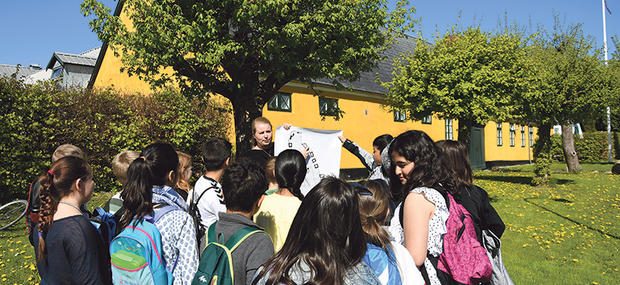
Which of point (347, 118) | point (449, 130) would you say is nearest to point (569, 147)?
point (449, 130)

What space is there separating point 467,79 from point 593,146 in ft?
97.4

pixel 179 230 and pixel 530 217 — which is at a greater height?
pixel 179 230

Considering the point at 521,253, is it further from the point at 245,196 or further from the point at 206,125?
the point at 206,125

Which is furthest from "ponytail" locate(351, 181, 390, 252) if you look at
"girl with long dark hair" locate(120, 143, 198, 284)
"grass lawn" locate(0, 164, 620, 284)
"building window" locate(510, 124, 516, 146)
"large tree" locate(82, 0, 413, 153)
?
"building window" locate(510, 124, 516, 146)

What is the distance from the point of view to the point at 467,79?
37.6 feet

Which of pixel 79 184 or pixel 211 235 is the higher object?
pixel 79 184

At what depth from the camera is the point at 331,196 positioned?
5.63 feet

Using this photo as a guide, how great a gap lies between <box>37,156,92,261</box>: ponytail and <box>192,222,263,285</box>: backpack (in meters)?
0.98

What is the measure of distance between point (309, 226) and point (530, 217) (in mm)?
10014

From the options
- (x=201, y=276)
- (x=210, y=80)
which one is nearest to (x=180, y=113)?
(x=210, y=80)

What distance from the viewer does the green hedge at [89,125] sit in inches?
393

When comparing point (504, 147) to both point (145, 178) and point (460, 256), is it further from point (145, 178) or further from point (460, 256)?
point (145, 178)

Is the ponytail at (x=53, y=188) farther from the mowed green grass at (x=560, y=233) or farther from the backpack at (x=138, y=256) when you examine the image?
the mowed green grass at (x=560, y=233)

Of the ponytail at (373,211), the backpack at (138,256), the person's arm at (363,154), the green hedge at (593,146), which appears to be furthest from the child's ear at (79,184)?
the green hedge at (593,146)
